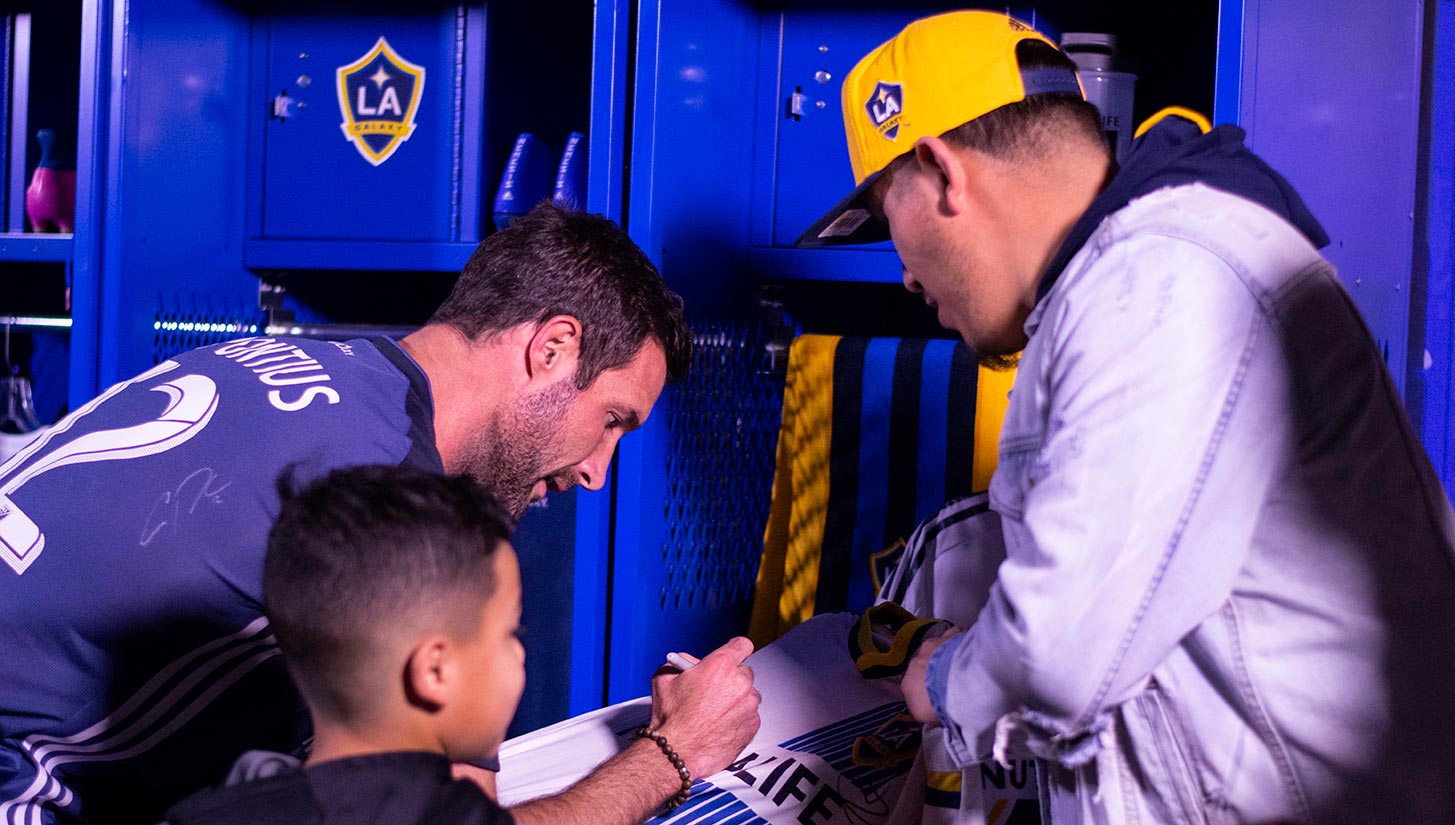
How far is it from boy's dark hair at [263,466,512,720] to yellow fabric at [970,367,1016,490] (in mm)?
1132

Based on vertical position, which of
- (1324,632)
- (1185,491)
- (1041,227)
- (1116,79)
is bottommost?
(1324,632)

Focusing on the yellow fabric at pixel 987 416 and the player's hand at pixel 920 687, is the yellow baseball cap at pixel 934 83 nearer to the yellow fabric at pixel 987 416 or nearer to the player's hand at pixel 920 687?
the player's hand at pixel 920 687

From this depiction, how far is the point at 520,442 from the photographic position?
168cm

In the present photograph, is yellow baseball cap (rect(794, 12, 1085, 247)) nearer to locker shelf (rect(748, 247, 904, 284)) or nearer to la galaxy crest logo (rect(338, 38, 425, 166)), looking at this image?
locker shelf (rect(748, 247, 904, 284))

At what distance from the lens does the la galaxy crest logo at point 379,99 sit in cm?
244

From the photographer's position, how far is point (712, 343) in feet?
7.10

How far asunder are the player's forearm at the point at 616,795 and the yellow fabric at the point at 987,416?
738 mm

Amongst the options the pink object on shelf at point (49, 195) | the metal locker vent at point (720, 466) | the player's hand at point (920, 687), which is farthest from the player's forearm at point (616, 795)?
the pink object on shelf at point (49, 195)

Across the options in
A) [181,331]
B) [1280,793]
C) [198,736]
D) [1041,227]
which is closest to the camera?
[1280,793]

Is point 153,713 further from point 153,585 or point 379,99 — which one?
point 379,99

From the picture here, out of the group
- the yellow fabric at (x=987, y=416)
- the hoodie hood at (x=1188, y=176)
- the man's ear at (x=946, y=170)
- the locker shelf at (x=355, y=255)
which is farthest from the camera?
the locker shelf at (x=355, y=255)

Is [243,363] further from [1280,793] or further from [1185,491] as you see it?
[1280,793]

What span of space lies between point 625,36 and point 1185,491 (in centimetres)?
133

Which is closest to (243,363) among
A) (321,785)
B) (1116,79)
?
(321,785)
